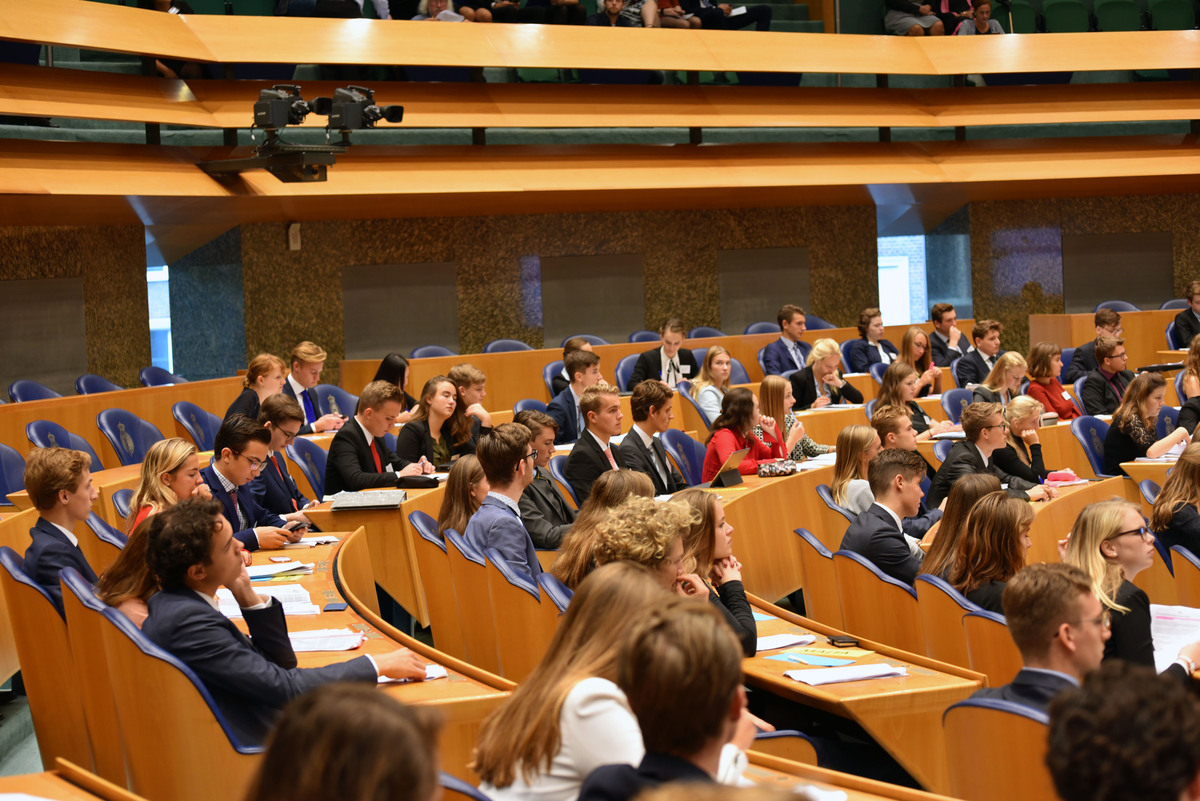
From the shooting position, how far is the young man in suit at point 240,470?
15.5 feet

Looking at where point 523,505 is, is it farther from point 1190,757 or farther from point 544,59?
point 544,59

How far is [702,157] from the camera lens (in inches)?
464

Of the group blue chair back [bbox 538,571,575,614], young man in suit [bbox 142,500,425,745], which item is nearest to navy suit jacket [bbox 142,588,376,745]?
young man in suit [bbox 142,500,425,745]

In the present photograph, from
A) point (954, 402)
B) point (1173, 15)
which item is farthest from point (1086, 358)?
point (1173, 15)

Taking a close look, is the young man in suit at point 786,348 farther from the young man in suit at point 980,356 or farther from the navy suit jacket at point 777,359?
the young man in suit at point 980,356

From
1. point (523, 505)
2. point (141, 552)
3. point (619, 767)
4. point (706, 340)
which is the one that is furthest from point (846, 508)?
point (706, 340)

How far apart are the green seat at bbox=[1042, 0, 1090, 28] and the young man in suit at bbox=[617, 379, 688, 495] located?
9.83 metres

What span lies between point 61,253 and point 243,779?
27.8 ft

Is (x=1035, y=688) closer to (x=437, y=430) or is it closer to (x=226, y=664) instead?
(x=226, y=664)

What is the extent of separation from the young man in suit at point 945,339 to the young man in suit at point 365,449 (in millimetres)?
6363

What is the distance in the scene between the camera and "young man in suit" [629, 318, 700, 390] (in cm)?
996

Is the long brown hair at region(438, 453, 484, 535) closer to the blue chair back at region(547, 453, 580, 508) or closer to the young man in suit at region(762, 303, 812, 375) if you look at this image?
the blue chair back at region(547, 453, 580, 508)

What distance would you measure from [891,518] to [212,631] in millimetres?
2721

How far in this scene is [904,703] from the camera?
313 cm
